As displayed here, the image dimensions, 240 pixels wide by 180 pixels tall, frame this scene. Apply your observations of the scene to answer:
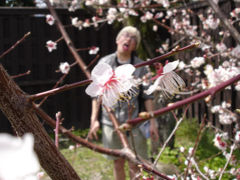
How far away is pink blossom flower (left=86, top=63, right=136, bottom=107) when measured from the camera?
62 centimetres

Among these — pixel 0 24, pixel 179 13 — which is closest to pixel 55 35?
pixel 0 24

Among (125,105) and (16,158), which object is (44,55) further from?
(16,158)

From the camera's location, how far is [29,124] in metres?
0.51

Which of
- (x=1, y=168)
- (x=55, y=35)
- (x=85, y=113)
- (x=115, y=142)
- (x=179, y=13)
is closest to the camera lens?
(x=1, y=168)

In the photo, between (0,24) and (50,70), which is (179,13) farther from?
(0,24)

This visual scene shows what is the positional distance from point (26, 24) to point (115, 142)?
10.6 ft

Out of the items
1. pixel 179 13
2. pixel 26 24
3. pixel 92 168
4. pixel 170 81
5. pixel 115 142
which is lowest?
pixel 92 168

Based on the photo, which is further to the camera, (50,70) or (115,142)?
(50,70)

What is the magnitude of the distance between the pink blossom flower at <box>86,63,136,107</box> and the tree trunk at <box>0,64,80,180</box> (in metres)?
0.16

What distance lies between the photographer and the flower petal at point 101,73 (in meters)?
0.63

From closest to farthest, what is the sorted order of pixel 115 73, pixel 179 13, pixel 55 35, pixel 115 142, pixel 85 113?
pixel 115 73 < pixel 115 142 < pixel 179 13 < pixel 55 35 < pixel 85 113

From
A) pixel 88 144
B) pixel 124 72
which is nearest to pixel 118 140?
pixel 88 144

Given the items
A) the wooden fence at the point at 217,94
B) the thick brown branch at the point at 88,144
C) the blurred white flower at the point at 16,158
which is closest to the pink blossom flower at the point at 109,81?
the thick brown branch at the point at 88,144

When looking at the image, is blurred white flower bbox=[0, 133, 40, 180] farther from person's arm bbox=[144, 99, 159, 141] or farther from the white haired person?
person's arm bbox=[144, 99, 159, 141]
